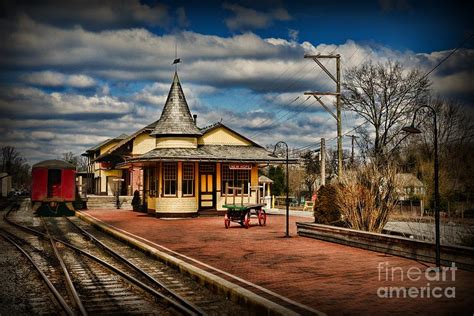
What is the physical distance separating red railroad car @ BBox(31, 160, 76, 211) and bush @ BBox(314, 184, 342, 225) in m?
21.3

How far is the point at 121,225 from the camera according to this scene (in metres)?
23.8

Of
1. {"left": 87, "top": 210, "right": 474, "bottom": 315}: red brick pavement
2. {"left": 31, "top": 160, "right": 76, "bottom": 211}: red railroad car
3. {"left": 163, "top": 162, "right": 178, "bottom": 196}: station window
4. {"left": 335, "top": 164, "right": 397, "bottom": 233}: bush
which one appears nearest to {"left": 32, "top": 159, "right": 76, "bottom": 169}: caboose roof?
{"left": 31, "top": 160, "right": 76, "bottom": 211}: red railroad car

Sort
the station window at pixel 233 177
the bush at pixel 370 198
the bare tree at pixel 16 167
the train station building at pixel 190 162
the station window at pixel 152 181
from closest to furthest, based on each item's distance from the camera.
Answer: the bush at pixel 370 198 → the train station building at pixel 190 162 → the station window at pixel 233 177 → the station window at pixel 152 181 → the bare tree at pixel 16 167

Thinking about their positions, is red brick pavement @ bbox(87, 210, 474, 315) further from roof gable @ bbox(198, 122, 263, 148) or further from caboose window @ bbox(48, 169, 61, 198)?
caboose window @ bbox(48, 169, 61, 198)

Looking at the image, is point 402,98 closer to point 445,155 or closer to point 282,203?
point 445,155

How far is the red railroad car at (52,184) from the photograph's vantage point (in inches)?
1332

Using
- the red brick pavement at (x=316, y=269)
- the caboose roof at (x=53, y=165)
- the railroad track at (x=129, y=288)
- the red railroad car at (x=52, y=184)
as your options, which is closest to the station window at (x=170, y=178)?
the red brick pavement at (x=316, y=269)

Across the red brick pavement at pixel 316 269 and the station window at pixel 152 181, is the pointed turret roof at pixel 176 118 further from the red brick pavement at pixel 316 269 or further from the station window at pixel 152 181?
the red brick pavement at pixel 316 269

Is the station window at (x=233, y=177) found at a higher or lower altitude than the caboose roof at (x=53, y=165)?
lower

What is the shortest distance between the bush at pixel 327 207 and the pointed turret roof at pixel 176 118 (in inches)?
492

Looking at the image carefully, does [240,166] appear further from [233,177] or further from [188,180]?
[188,180]

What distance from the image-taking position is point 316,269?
37.8 feet

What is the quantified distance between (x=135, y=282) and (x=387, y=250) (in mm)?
6730

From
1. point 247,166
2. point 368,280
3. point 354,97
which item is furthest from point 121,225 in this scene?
point 354,97
